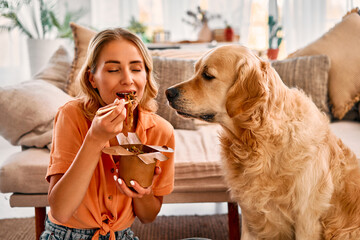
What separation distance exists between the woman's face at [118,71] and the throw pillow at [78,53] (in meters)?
1.18

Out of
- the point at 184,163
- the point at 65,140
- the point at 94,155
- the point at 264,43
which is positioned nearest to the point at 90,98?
the point at 65,140

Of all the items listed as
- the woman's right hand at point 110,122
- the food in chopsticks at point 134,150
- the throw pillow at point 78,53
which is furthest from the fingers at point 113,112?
the throw pillow at point 78,53

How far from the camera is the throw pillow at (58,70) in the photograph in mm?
2498

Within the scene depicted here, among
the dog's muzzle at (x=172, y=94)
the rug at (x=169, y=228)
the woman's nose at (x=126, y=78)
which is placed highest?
the woman's nose at (x=126, y=78)

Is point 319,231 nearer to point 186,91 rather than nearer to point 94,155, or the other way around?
point 186,91

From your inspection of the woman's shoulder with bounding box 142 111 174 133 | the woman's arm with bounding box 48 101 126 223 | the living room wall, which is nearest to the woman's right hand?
the woman's arm with bounding box 48 101 126 223

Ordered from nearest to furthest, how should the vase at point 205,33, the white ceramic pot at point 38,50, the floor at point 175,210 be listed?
the floor at point 175,210, the white ceramic pot at point 38,50, the vase at point 205,33

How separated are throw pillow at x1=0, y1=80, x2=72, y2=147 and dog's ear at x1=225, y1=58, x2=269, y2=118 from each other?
1.10 metres

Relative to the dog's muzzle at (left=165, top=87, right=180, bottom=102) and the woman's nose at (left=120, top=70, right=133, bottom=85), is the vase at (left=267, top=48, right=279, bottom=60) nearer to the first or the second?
the dog's muzzle at (left=165, top=87, right=180, bottom=102)

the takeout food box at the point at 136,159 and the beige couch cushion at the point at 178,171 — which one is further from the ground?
the takeout food box at the point at 136,159

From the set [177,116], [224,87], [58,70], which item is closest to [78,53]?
[58,70]

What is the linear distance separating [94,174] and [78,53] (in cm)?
141

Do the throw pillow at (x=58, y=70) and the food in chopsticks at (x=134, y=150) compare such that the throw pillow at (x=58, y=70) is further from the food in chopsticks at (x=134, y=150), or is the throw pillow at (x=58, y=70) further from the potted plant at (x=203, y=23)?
the potted plant at (x=203, y=23)

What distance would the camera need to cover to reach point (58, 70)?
2.57 meters
